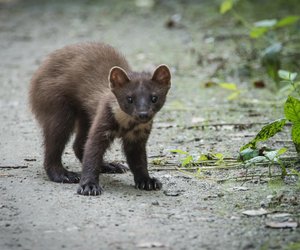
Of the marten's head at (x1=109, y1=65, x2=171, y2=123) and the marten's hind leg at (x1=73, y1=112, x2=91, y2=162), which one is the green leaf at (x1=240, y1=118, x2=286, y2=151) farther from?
the marten's hind leg at (x1=73, y1=112, x2=91, y2=162)

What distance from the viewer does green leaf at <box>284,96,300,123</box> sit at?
5941 mm

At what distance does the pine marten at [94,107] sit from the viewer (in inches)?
240

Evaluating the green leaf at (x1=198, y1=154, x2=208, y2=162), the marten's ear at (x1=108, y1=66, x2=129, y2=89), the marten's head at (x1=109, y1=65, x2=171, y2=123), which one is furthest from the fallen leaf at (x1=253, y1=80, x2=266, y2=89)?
the marten's ear at (x1=108, y1=66, x2=129, y2=89)

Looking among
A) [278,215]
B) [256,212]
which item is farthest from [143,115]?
[278,215]

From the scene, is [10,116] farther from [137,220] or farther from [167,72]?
[137,220]

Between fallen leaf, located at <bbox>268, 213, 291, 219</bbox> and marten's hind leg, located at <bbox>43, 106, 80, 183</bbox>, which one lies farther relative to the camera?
marten's hind leg, located at <bbox>43, 106, 80, 183</bbox>

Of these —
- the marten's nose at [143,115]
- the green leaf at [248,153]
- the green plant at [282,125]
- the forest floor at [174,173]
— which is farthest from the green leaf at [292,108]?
the marten's nose at [143,115]

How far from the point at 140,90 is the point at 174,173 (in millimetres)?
920

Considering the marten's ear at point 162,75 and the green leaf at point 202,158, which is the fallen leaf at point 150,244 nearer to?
the marten's ear at point 162,75

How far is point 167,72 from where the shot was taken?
628cm

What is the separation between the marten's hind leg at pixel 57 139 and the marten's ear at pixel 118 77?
2.29 ft

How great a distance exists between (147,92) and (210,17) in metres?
9.47

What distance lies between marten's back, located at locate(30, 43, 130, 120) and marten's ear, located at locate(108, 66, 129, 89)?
0.40 m

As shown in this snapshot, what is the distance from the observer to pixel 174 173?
6.57m
